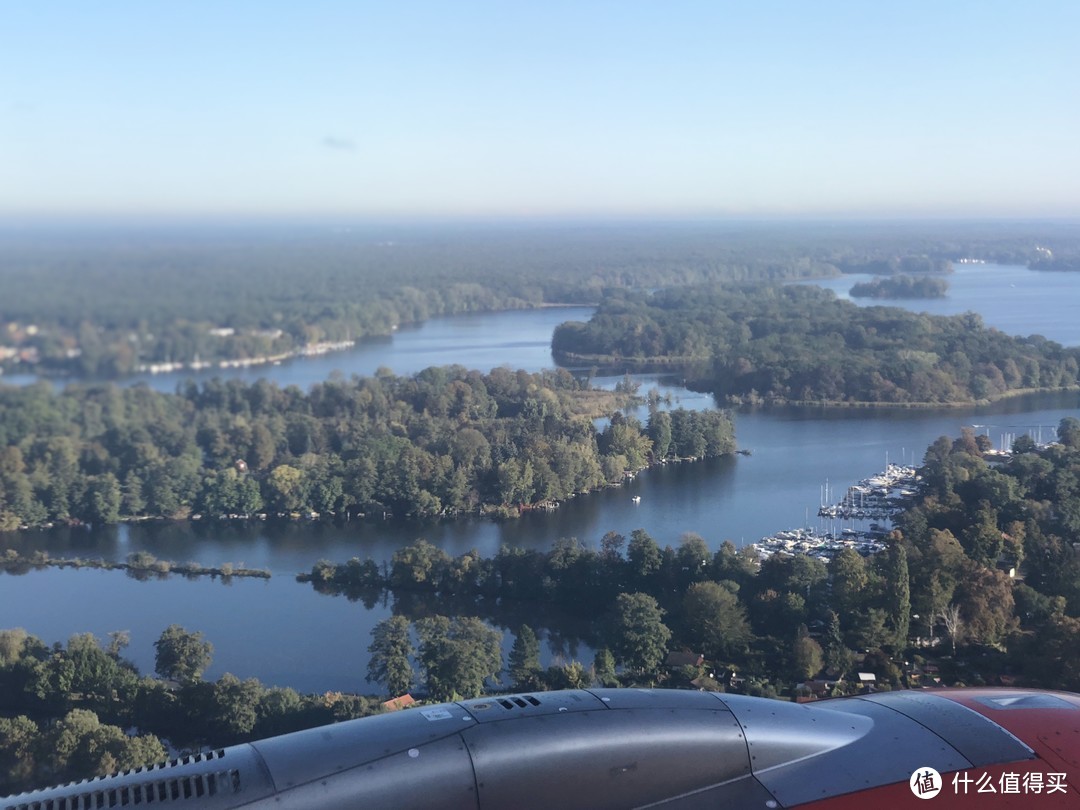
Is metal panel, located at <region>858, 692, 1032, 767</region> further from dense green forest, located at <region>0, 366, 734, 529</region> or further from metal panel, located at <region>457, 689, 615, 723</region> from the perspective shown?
dense green forest, located at <region>0, 366, 734, 529</region>

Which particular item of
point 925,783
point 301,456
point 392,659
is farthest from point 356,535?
→ point 925,783

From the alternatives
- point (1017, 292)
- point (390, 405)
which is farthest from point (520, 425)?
point (1017, 292)

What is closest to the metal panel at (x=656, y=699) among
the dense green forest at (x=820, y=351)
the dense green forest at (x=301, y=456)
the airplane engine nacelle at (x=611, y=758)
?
the airplane engine nacelle at (x=611, y=758)

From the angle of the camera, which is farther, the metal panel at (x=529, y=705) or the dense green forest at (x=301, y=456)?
the dense green forest at (x=301, y=456)

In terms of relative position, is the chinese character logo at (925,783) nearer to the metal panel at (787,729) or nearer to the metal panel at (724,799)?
the metal panel at (787,729)

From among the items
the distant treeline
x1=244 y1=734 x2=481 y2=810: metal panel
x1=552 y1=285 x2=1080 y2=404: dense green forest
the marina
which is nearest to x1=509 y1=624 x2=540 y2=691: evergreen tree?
the distant treeline

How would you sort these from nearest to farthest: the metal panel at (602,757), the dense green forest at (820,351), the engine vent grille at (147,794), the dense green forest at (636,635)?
the engine vent grille at (147,794)
the metal panel at (602,757)
the dense green forest at (636,635)
the dense green forest at (820,351)
